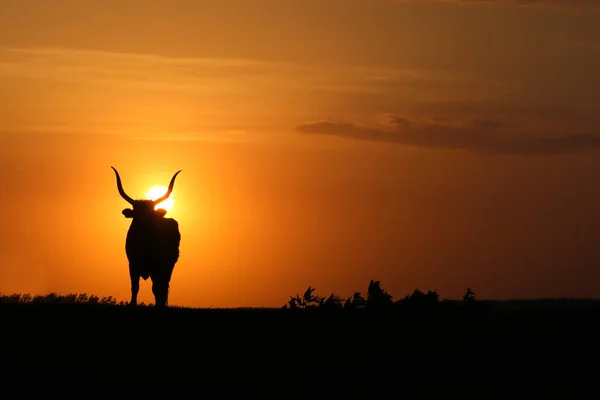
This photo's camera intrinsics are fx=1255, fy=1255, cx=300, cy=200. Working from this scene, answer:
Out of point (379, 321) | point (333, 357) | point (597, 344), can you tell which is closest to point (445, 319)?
point (379, 321)

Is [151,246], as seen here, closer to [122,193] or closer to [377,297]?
[122,193]

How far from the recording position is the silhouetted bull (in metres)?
28.8

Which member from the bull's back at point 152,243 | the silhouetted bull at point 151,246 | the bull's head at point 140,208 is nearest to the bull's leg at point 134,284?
the silhouetted bull at point 151,246

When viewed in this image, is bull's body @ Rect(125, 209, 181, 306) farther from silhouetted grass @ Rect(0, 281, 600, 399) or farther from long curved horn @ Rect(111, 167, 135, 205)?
silhouetted grass @ Rect(0, 281, 600, 399)

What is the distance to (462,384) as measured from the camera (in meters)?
18.6

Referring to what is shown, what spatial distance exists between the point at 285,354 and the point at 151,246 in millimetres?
9826

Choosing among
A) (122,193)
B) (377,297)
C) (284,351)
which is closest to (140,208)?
(122,193)

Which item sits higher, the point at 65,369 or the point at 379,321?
the point at 379,321

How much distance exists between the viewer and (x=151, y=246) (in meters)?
29.0

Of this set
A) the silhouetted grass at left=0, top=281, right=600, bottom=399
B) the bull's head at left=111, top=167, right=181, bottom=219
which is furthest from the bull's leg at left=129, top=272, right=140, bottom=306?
the silhouetted grass at left=0, top=281, right=600, bottom=399

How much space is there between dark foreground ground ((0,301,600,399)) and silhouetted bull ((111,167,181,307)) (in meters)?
4.92

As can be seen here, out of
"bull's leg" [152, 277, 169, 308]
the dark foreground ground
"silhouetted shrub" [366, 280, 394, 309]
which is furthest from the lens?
"bull's leg" [152, 277, 169, 308]

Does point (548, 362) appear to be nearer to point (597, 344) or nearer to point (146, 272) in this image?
point (597, 344)

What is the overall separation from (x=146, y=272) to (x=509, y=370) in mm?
11730
